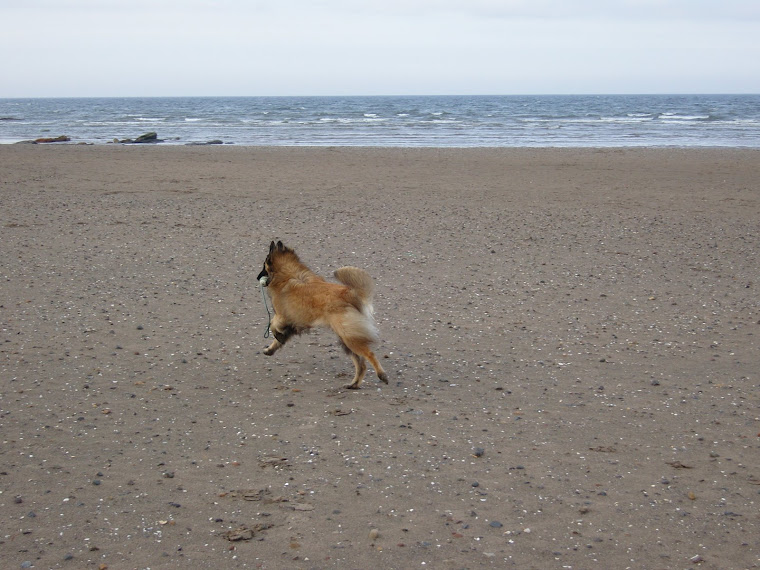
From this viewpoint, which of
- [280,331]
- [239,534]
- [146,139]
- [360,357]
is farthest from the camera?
[146,139]

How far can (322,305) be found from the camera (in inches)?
249

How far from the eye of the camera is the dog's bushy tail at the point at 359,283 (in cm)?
629

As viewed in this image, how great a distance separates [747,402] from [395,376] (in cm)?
288

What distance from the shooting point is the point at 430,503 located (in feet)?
14.5

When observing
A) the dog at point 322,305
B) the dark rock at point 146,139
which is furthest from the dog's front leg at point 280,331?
the dark rock at point 146,139

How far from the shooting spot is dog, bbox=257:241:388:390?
242 inches

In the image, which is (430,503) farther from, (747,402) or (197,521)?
Answer: (747,402)

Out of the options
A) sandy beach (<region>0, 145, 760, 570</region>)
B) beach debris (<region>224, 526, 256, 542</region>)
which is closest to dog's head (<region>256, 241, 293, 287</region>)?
sandy beach (<region>0, 145, 760, 570</region>)

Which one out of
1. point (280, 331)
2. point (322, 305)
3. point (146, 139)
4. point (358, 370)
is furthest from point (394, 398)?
point (146, 139)

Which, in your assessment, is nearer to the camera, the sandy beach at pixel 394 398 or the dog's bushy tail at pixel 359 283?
the sandy beach at pixel 394 398

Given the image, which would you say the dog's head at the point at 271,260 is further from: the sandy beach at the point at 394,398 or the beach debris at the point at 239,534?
the beach debris at the point at 239,534

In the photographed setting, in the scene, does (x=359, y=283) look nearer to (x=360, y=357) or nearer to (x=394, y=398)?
(x=360, y=357)

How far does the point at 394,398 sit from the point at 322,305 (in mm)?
988

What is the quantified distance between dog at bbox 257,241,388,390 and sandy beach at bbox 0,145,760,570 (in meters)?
0.34
